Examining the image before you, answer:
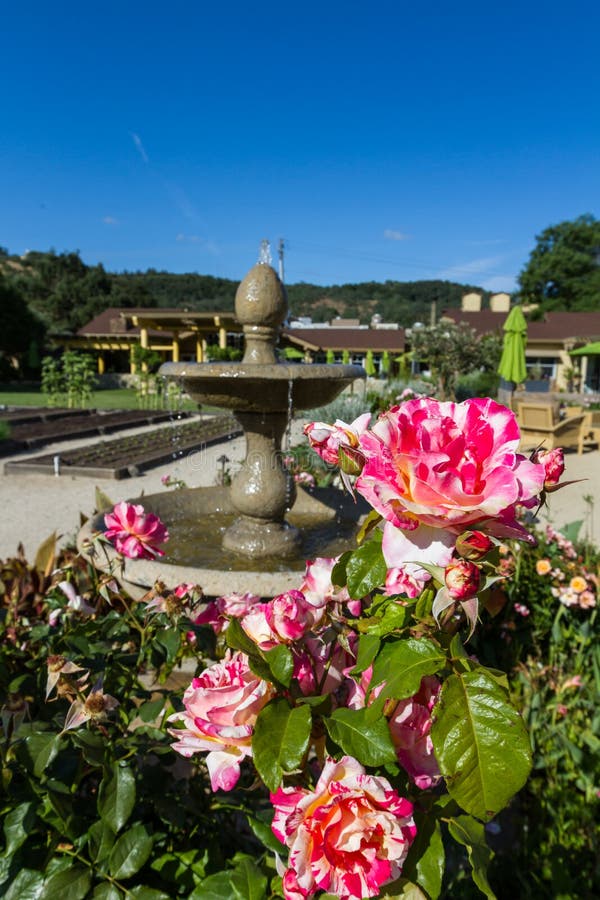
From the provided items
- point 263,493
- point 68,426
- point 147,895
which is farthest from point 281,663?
point 68,426

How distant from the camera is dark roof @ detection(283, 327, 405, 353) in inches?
1353

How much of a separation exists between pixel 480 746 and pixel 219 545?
139 inches

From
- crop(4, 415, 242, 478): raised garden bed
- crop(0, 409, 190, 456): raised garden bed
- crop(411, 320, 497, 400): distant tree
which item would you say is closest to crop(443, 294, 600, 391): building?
crop(411, 320, 497, 400): distant tree

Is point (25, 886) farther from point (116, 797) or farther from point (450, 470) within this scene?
point (450, 470)

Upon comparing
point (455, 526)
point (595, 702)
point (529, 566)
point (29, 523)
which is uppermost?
point (455, 526)

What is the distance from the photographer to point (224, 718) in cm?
76

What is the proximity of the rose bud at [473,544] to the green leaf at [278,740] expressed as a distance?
29cm

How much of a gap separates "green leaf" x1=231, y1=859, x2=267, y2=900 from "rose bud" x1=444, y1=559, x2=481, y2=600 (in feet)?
2.22

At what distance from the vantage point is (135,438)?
12.5 meters

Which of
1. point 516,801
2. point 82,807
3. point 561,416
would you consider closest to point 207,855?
point 82,807

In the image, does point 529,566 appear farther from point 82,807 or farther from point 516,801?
point 82,807

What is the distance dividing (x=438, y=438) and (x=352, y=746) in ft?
1.28

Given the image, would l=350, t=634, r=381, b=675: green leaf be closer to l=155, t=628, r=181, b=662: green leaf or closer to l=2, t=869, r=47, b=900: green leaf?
l=155, t=628, r=181, b=662: green leaf

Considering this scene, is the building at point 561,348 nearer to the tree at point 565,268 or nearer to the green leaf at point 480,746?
the tree at point 565,268
